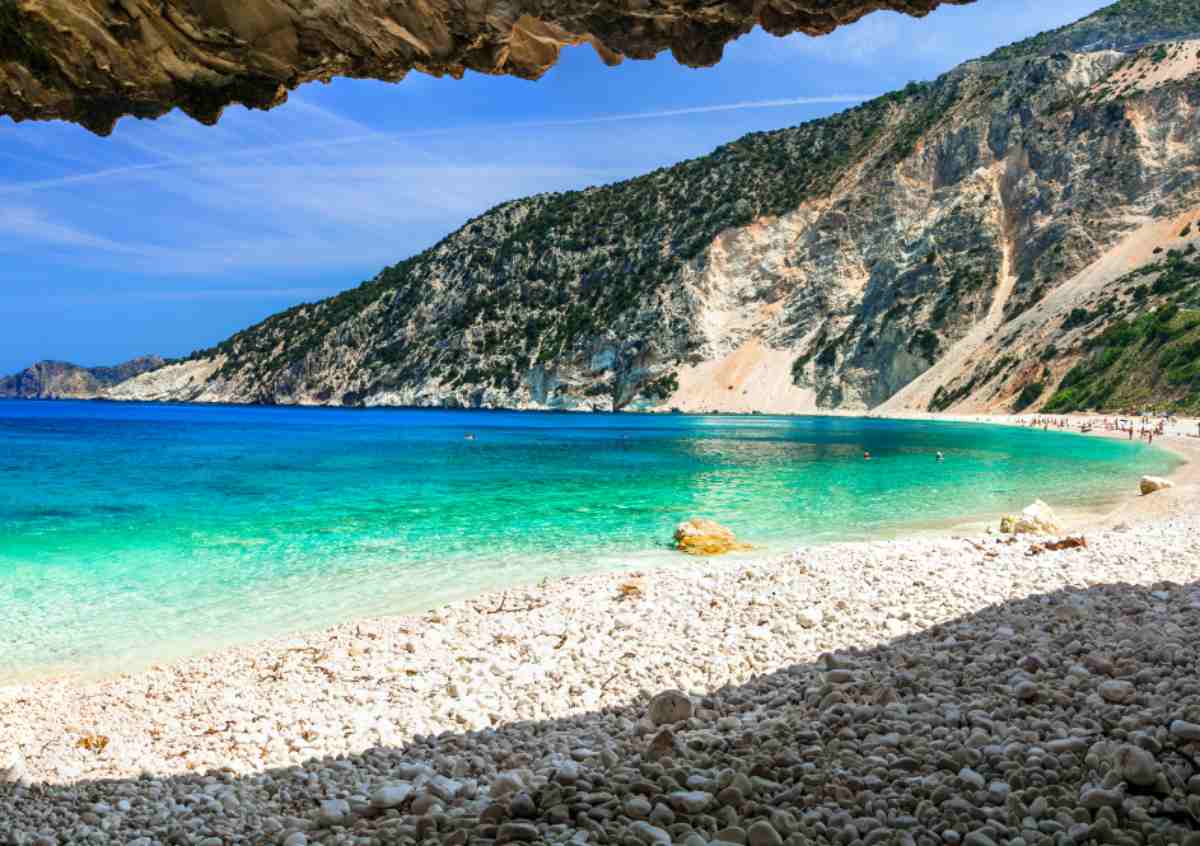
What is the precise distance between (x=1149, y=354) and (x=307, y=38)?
246 ft

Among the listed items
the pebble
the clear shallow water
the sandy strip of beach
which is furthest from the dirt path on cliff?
the pebble

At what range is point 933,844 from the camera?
10.2 ft

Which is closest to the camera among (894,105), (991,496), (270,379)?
(991,496)

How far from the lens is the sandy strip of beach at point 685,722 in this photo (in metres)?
3.50

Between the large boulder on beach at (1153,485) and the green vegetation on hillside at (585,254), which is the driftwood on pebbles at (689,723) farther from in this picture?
the green vegetation on hillside at (585,254)

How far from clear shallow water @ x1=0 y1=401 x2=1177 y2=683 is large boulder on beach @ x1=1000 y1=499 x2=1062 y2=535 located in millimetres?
2892

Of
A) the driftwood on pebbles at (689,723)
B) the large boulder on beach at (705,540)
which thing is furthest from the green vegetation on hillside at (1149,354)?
the driftwood on pebbles at (689,723)

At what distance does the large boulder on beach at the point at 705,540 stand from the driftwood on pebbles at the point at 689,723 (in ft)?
16.0

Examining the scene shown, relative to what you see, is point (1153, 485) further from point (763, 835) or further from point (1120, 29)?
point (1120, 29)

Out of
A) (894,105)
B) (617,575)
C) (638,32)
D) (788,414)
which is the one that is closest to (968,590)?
(617,575)

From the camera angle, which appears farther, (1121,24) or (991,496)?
(1121,24)

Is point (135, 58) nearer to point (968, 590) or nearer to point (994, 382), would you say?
point (968, 590)

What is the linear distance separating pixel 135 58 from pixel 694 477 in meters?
25.5

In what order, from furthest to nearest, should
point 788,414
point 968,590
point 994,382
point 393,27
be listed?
point 788,414 < point 994,382 < point 968,590 < point 393,27
